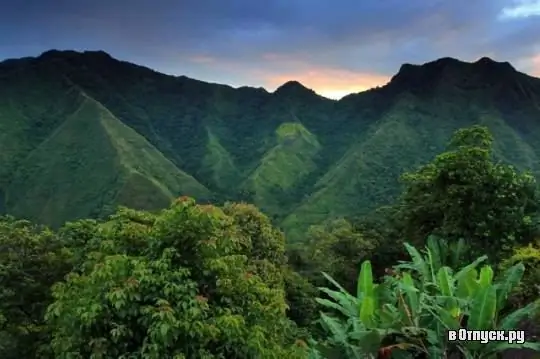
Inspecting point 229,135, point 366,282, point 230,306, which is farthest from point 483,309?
point 229,135

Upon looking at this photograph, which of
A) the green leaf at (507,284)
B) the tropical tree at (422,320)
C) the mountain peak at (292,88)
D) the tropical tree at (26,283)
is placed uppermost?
the mountain peak at (292,88)

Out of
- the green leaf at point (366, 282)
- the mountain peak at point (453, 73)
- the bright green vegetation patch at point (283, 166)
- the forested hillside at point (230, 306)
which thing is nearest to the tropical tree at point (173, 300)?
the forested hillside at point (230, 306)

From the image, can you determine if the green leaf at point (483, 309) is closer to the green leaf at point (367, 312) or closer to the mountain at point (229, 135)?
the green leaf at point (367, 312)

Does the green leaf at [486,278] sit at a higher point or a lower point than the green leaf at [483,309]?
higher

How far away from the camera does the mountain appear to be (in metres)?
71.8

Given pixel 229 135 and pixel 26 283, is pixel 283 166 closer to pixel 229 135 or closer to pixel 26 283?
pixel 229 135

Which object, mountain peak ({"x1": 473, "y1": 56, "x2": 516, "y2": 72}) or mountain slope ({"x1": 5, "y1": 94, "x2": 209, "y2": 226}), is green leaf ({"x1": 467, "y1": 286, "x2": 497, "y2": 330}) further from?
mountain peak ({"x1": 473, "y1": 56, "x2": 516, "y2": 72})

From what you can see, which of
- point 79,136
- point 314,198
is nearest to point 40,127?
point 79,136

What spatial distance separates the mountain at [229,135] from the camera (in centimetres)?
7175

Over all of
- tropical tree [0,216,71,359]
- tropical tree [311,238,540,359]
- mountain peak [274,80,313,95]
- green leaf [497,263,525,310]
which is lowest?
tropical tree [0,216,71,359]

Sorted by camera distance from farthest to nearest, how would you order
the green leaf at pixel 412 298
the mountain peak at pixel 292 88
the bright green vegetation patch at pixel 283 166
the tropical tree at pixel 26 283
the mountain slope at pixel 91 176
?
1. the mountain peak at pixel 292 88
2. the bright green vegetation patch at pixel 283 166
3. the mountain slope at pixel 91 176
4. the tropical tree at pixel 26 283
5. the green leaf at pixel 412 298

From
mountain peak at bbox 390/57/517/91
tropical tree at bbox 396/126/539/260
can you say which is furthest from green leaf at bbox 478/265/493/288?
mountain peak at bbox 390/57/517/91

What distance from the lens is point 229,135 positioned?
123062mm

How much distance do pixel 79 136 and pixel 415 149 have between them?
50635 millimetres
